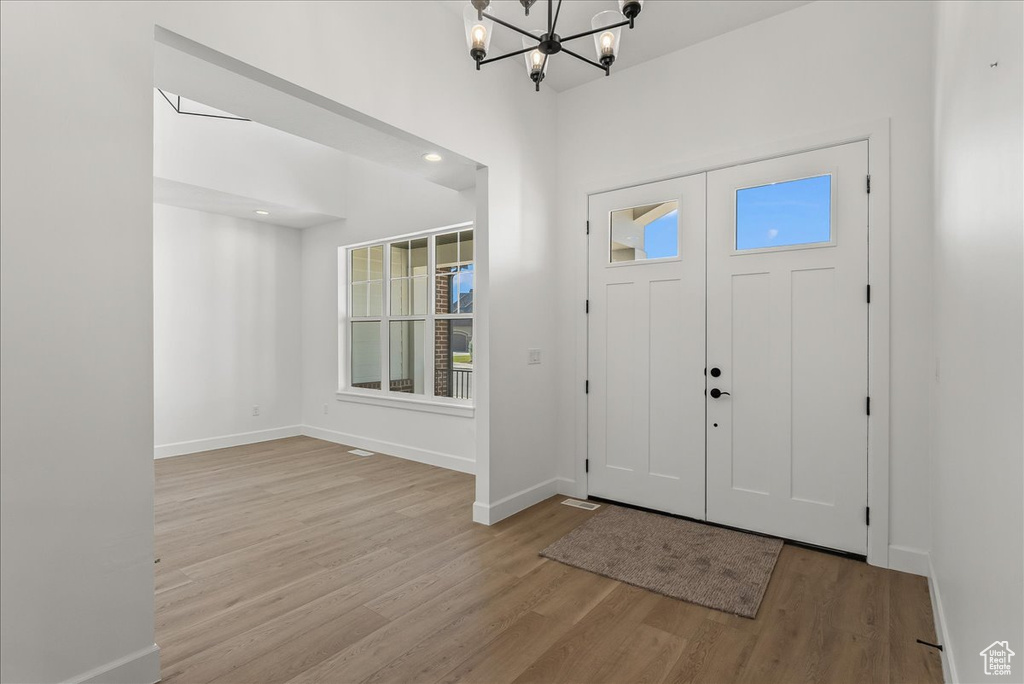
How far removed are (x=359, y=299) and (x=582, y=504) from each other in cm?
367

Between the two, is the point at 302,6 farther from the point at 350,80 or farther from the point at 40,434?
the point at 40,434

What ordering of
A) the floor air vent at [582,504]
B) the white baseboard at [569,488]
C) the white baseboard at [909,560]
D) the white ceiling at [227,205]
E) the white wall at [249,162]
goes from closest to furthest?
the white baseboard at [909,560] → the floor air vent at [582,504] → the white baseboard at [569,488] → the white wall at [249,162] → the white ceiling at [227,205]

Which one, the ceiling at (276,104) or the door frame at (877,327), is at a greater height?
the ceiling at (276,104)

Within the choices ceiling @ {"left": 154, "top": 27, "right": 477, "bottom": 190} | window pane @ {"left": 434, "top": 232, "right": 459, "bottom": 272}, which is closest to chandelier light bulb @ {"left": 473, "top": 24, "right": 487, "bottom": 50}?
ceiling @ {"left": 154, "top": 27, "right": 477, "bottom": 190}

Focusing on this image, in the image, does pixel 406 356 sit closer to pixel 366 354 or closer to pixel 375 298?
pixel 366 354

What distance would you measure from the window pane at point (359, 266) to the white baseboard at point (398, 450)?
6.15 ft

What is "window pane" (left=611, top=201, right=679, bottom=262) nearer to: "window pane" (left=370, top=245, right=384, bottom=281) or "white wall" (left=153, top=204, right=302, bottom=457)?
"window pane" (left=370, top=245, right=384, bottom=281)

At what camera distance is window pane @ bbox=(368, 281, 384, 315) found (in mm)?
5754

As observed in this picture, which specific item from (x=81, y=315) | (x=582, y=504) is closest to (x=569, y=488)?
(x=582, y=504)

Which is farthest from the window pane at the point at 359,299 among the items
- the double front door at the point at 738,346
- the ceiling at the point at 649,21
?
the ceiling at the point at 649,21

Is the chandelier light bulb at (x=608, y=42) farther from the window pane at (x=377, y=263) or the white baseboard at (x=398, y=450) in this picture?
the window pane at (x=377, y=263)

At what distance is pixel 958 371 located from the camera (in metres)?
1.68

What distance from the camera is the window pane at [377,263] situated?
5.77 metres

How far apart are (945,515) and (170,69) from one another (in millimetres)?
3986
